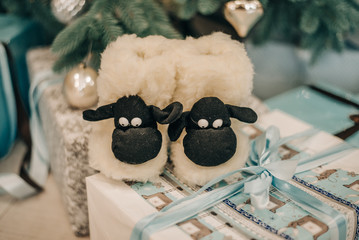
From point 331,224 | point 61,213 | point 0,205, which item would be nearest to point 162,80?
point 331,224

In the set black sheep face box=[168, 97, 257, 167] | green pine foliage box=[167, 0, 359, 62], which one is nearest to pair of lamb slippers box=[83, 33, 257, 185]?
black sheep face box=[168, 97, 257, 167]

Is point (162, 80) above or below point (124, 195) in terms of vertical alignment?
above

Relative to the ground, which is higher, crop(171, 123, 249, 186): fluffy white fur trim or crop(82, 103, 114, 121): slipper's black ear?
crop(82, 103, 114, 121): slipper's black ear

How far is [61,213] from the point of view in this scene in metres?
0.82

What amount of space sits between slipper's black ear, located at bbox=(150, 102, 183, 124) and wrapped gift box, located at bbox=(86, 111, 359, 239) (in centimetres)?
13

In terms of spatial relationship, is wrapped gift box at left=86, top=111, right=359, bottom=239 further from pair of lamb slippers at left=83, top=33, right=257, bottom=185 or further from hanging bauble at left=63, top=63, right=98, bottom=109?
hanging bauble at left=63, top=63, right=98, bottom=109

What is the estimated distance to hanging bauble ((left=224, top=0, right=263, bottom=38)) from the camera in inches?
27.9

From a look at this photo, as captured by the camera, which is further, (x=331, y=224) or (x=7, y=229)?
(x=7, y=229)

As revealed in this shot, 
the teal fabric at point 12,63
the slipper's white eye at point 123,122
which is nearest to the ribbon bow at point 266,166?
the slipper's white eye at point 123,122

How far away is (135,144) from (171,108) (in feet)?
0.26

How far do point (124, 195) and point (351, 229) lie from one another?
0.37 meters

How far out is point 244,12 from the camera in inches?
27.9

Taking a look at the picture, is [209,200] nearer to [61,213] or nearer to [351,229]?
[351,229]

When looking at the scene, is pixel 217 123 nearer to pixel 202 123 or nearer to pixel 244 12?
pixel 202 123
